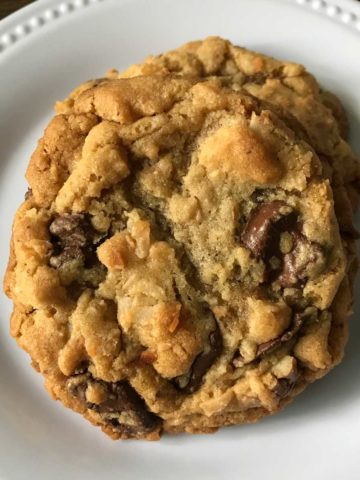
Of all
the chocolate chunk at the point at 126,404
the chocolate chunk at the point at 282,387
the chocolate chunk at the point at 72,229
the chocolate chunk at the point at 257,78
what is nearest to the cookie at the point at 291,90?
the chocolate chunk at the point at 257,78

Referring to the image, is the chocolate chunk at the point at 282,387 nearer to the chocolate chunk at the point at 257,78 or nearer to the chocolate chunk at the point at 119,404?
the chocolate chunk at the point at 119,404

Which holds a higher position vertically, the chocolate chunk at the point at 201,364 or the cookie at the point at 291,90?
the cookie at the point at 291,90

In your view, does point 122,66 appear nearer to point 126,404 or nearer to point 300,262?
point 300,262

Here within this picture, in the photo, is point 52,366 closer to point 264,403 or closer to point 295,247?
point 264,403

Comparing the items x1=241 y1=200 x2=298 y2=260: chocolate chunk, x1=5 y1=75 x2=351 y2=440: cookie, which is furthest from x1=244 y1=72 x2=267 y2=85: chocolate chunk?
x1=241 y1=200 x2=298 y2=260: chocolate chunk

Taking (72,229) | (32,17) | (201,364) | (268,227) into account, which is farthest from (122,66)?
(201,364)

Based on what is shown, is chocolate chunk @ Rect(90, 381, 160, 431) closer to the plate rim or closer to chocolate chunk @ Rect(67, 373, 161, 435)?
chocolate chunk @ Rect(67, 373, 161, 435)

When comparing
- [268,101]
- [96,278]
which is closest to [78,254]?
[96,278]
